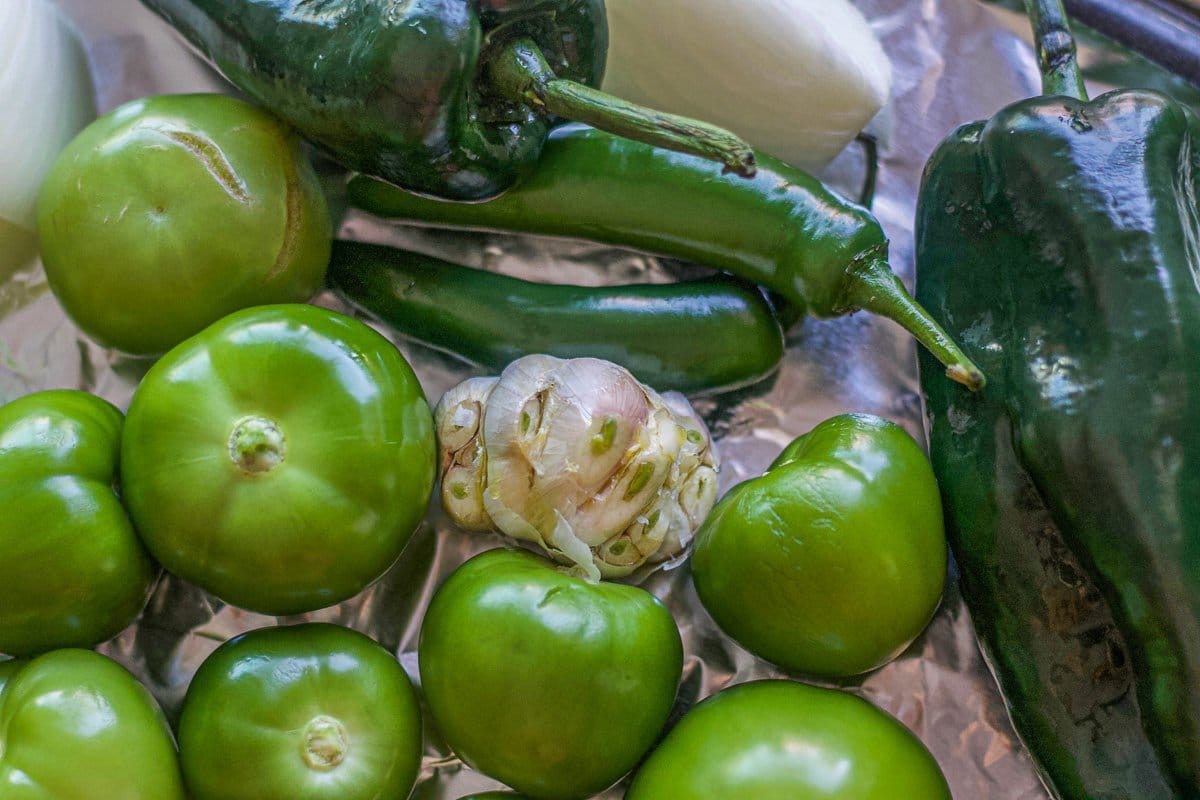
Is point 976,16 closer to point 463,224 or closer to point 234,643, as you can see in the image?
point 463,224

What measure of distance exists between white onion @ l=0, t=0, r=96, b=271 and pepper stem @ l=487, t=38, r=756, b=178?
38cm

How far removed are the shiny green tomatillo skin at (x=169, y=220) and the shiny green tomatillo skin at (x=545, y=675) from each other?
296 mm

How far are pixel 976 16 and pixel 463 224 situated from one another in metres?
0.60

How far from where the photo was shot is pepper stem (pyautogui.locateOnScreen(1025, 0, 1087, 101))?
0.89m

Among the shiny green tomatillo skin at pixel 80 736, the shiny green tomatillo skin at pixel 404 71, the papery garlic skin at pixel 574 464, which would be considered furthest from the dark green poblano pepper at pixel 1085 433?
the shiny green tomatillo skin at pixel 80 736

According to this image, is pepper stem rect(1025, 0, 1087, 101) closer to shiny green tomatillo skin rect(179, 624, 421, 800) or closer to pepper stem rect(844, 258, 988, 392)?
pepper stem rect(844, 258, 988, 392)

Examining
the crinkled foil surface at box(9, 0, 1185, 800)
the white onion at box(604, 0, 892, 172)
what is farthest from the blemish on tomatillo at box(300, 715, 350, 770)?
the white onion at box(604, 0, 892, 172)

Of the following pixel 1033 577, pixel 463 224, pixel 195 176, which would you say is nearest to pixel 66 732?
pixel 195 176

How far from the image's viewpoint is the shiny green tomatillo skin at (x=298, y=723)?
27.5 inches

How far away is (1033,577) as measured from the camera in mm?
783

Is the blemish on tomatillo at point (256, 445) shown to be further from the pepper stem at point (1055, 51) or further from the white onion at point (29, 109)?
the pepper stem at point (1055, 51)

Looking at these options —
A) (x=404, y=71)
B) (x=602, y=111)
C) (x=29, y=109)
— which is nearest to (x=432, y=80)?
(x=404, y=71)

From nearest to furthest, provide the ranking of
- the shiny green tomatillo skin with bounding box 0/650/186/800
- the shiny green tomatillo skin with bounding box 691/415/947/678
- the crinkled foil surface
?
the shiny green tomatillo skin with bounding box 0/650/186/800 → the shiny green tomatillo skin with bounding box 691/415/947/678 → the crinkled foil surface

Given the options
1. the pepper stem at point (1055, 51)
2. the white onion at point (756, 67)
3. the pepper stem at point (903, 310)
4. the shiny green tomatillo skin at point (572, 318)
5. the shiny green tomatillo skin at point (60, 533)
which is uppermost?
the pepper stem at point (1055, 51)
